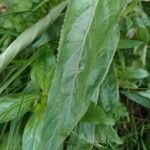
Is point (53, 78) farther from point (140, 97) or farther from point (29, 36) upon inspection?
point (140, 97)

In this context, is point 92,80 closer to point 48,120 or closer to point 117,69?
point 48,120

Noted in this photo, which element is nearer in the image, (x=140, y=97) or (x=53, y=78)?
(x=53, y=78)

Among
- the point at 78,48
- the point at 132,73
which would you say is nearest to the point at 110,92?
the point at 132,73

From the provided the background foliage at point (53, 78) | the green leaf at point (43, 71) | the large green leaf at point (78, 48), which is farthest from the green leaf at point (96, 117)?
the large green leaf at point (78, 48)

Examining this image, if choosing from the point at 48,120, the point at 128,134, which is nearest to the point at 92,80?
the point at 48,120

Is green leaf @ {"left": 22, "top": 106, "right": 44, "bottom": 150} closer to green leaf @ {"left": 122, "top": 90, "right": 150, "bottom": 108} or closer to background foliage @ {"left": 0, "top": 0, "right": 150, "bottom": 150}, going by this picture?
background foliage @ {"left": 0, "top": 0, "right": 150, "bottom": 150}

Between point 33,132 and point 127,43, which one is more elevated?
point 127,43

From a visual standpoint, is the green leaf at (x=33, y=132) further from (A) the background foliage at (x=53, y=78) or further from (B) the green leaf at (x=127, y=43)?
(B) the green leaf at (x=127, y=43)
